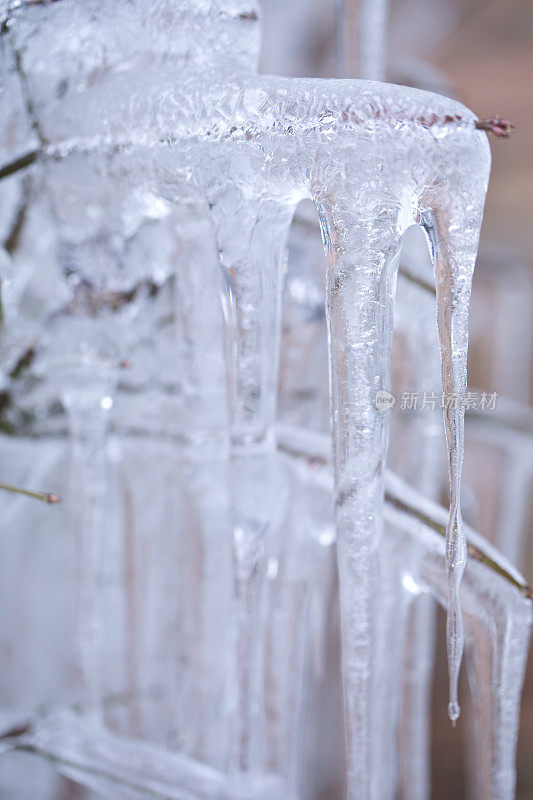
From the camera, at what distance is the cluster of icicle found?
283 millimetres

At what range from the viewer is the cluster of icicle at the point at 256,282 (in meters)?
0.28

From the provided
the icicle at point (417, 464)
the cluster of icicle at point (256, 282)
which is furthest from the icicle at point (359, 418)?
the icicle at point (417, 464)

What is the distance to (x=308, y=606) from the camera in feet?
1.53

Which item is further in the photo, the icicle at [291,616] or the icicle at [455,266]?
the icicle at [291,616]

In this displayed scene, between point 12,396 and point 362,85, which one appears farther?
point 12,396

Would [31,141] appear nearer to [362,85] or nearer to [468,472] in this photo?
[362,85]

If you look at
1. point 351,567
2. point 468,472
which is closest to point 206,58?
point 351,567

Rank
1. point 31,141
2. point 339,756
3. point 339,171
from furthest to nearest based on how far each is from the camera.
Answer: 1. point 339,756
2. point 31,141
3. point 339,171

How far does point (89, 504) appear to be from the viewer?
17.2 inches

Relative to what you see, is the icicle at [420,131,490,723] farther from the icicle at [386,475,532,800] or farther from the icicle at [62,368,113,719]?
the icicle at [62,368,113,719]

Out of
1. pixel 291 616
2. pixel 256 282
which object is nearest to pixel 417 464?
pixel 291 616

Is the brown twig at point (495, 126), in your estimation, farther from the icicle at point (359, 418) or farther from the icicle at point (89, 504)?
the icicle at point (89, 504)

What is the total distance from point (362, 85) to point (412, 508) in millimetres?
215

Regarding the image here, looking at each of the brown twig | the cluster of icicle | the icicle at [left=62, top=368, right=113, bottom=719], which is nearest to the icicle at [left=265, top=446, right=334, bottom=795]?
the cluster of icicle
